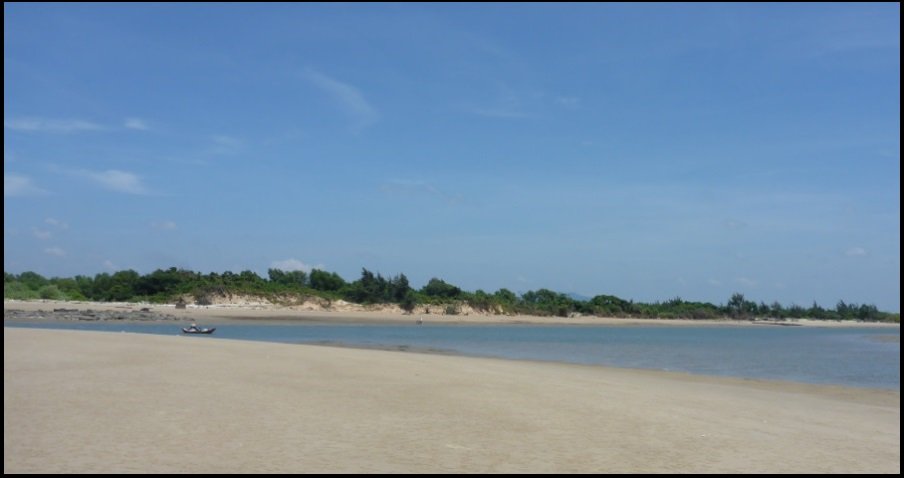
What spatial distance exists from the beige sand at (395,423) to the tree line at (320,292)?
231 feet

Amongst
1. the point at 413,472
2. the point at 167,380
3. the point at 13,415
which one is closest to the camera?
the point at 413,472

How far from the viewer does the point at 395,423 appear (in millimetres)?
11555

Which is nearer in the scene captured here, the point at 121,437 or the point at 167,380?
the point at 121,437

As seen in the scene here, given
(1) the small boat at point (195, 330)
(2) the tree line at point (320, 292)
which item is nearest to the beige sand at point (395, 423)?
(1) the small boat at point (195, 330)

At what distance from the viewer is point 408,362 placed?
2412 cm

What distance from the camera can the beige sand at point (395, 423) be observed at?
29.4 ft

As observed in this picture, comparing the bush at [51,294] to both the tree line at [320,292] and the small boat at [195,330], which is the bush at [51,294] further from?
the small boat at [195,330]

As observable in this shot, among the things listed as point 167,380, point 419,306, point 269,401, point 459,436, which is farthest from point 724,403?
point 419,306

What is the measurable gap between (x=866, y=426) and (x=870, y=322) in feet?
556

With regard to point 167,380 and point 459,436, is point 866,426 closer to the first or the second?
point 459,436

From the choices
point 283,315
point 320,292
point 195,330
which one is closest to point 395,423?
point 195,330

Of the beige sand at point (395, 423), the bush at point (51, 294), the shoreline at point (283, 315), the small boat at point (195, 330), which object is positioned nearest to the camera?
the beige sand at point (395, 423)

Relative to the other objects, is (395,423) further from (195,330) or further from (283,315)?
(283,315)

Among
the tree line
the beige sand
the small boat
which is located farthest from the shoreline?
the beige sand
